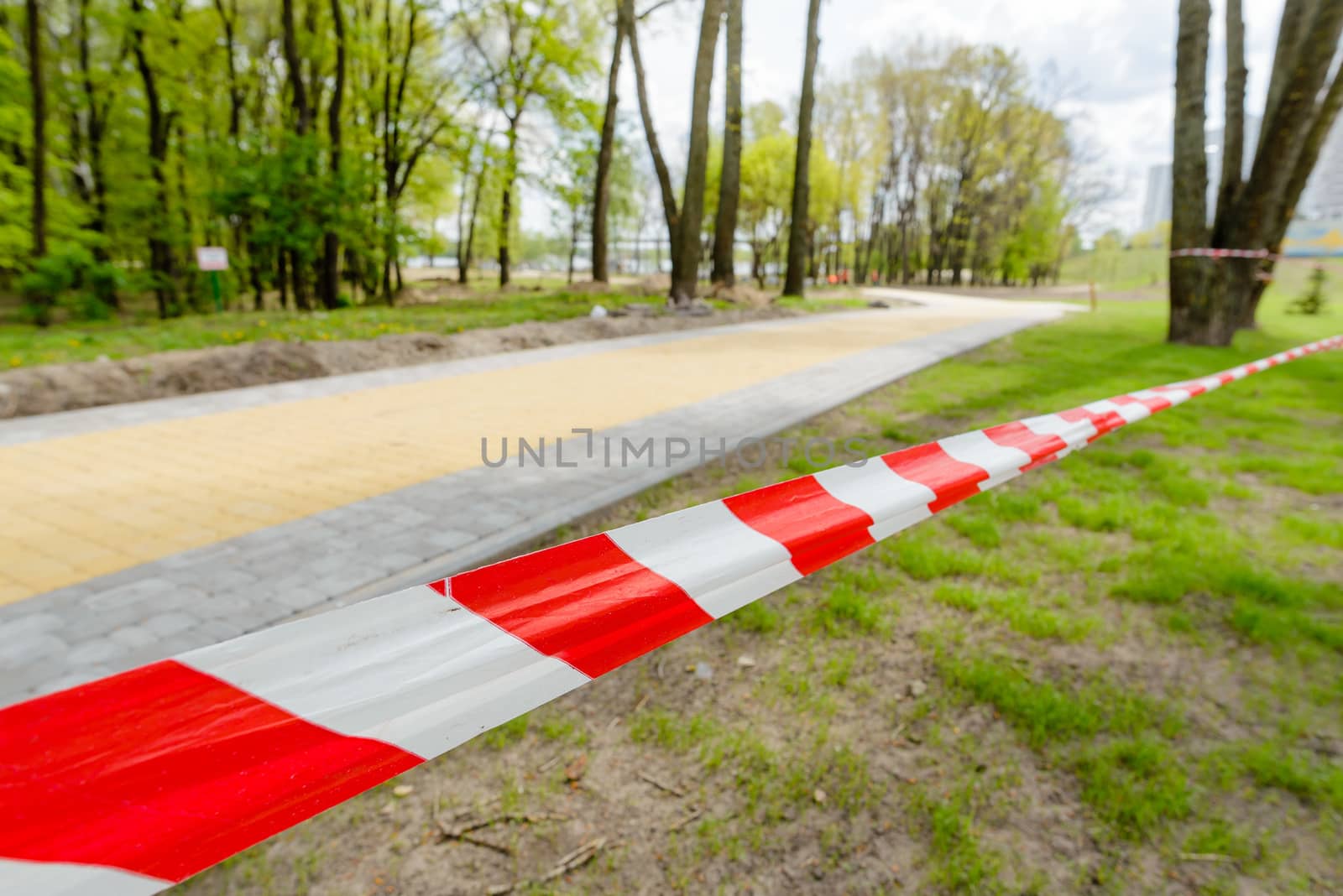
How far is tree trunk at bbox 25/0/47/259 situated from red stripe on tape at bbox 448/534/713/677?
21.9 meters

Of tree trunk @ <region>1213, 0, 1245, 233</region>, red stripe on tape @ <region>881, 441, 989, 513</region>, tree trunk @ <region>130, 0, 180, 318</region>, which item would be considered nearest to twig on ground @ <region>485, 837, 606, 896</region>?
red stripe on tape @ <region>881, 441, 989, 513</region>

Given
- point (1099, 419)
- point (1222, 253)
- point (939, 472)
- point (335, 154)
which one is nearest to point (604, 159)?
point (335, 154)

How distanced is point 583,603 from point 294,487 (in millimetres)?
4379

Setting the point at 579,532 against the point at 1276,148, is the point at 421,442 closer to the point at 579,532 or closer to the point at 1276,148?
the point at 579,532

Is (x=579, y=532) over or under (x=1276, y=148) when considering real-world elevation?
under

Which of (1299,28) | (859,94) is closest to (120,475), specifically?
(1299,28)

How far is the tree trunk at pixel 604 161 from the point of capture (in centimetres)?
2231

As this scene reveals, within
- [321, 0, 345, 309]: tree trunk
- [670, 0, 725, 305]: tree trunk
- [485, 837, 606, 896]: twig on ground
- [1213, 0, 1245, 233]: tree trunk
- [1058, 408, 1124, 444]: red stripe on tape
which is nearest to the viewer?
[485, 837, 606, 896]: twig on ground

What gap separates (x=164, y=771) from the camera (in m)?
0.89

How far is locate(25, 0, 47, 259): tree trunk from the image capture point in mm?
16844

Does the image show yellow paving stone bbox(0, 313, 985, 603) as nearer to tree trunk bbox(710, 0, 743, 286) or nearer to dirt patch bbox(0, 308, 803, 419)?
dirt patch bbox(0, 308, 803, 419)

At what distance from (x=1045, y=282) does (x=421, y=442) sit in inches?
2956

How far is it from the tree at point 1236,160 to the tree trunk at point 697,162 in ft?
29.4

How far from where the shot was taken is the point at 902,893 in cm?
199
